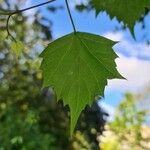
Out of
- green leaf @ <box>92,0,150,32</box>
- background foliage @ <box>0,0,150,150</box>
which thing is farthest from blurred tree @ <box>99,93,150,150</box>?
green leaf @ <box>92,0,150,32</box>

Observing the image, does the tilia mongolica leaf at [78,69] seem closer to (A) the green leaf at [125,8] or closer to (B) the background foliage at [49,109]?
(A) the green leaf at [125,8]

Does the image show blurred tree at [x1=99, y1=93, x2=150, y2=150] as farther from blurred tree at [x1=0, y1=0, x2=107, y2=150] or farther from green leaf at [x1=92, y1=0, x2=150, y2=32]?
green leaf at [x1=92, y1=0, x2=150, y2=32]

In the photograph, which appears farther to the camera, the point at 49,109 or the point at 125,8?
the point at 49,109

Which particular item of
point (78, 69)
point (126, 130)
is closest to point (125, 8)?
point (78, 69)

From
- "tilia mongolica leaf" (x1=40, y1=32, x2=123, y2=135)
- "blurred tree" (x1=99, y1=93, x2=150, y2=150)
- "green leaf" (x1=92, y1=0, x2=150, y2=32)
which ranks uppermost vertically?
"blurred tree" (x1=99, y1=93, x2=150, y2=150)

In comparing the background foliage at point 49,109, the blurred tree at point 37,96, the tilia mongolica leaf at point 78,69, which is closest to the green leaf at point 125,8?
the tilia mongolica leaf at point 78,69

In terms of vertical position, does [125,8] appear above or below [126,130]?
below

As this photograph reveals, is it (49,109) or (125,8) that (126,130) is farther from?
(125,8)
